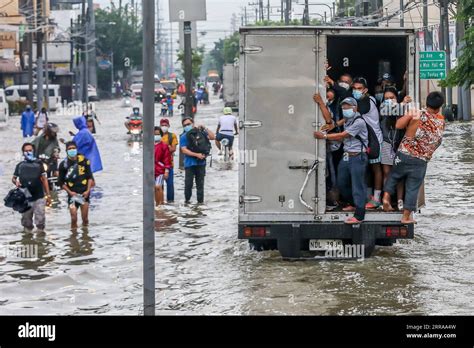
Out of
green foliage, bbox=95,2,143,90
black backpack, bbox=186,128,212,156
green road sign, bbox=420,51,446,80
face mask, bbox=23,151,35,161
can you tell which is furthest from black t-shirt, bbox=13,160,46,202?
green foliage, bbox=95,2,143,90

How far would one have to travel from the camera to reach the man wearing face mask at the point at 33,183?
19141 millimetres

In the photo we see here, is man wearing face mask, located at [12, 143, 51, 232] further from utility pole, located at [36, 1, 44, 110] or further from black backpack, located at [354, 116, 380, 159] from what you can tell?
utility pole, located at [36, 1, 44, 110]

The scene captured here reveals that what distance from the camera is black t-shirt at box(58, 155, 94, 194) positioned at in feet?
64.2

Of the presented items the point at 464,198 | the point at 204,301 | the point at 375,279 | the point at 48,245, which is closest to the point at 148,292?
the point at 204,301

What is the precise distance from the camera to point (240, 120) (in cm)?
1534

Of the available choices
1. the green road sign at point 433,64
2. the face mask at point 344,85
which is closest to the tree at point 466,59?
the green road sign at point 433,64

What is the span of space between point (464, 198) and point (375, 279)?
9618 millimetres

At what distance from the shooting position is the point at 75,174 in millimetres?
19547

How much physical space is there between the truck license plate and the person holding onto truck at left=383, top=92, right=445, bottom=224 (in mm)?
939

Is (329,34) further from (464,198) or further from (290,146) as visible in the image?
(464,198)

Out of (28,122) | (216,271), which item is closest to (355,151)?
(216,271)

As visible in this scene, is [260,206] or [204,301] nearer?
[204,301]

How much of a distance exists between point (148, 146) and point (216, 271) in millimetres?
6752

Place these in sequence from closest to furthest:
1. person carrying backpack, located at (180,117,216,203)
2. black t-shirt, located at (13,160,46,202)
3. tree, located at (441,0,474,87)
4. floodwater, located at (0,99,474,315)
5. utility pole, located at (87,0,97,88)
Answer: floodwater, located at (0,99,474,315) → black t-shirt, located at (13,160,46,202) → person carrying backpack, located at (180,117,216,203) → tree, located at (441,0,474,87) → utility pole, located at (87,0,97,88)
